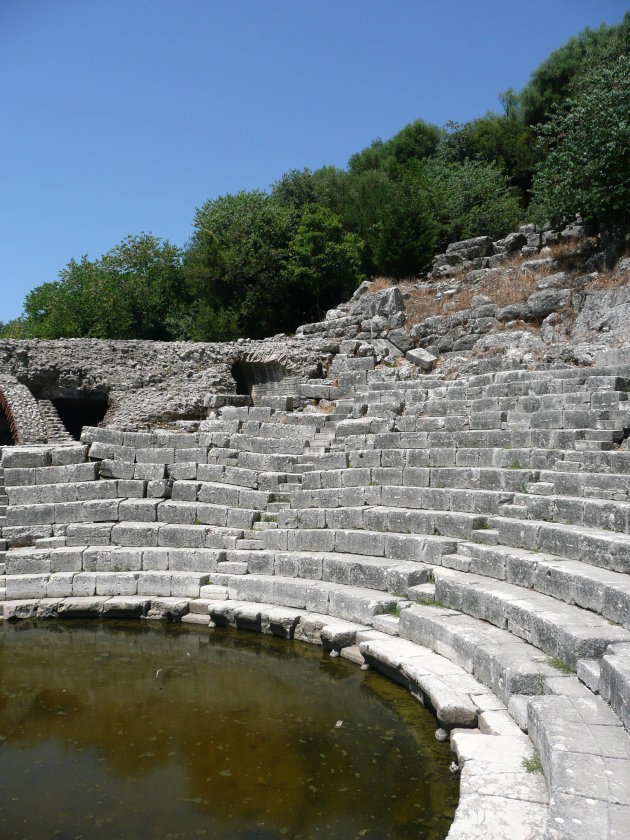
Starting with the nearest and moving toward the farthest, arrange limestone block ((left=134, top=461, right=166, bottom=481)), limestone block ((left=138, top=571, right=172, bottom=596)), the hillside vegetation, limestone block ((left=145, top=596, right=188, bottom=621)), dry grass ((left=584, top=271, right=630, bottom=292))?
Result: limestone block ((left=145, top=596, right=188, bottom=621)), limestone block ((left=138, top=571, right=172, bottom=596)), limestone block ((left=134, top=461, right=166, bottom=481)), dry grass ((left=584, top=271, right=630, bottom=292)), the hillside vegetation

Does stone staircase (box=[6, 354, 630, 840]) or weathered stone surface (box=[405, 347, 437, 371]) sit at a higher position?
weathered stone surface (box=[405, 347, 437, 371])

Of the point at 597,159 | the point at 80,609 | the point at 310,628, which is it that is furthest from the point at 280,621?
the point at 597,159

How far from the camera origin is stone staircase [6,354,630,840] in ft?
16.0

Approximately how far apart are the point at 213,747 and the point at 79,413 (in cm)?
1897

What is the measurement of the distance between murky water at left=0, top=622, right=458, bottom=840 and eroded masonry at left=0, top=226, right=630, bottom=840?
0.42 metres

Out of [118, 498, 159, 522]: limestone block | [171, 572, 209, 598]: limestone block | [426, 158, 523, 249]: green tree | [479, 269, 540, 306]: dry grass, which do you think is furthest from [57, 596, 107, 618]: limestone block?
[426, 158, 523, 249]: green tree

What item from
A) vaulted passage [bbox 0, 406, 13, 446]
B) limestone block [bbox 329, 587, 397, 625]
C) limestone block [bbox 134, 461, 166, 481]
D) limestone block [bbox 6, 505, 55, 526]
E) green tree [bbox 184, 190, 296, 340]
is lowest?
limestone block [bbox 329, 587, 397, 625]

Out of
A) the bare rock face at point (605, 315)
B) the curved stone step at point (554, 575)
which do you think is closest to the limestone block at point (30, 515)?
the curved stone step at point (554, 575)

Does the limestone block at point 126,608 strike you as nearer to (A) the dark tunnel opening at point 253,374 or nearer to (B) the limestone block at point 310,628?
(B) the limestone block at point 310,628

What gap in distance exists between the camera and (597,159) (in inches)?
672

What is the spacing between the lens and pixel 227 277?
26719mm

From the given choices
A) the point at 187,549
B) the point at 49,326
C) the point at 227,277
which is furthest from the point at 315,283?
the point at 187,549

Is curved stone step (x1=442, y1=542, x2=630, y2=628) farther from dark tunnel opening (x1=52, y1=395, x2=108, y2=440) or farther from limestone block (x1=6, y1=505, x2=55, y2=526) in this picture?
dark tunnel opening (x1=52, y1=395, x2=108, y2=440)

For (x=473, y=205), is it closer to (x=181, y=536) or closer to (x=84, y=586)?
(x=181, y=536)
